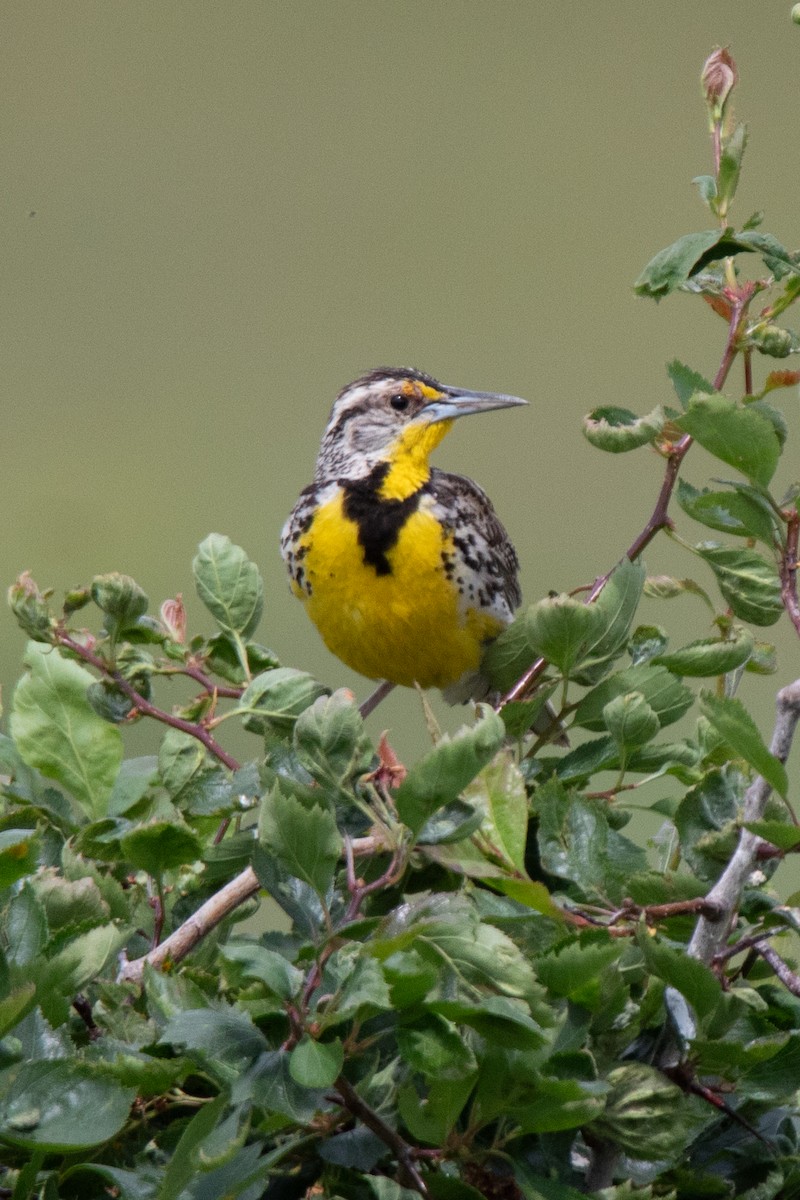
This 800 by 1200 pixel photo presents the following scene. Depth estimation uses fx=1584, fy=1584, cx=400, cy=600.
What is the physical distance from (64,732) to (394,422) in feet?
4.18

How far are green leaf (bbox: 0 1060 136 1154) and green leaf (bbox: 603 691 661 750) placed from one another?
22cm

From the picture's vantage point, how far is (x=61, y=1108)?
40 cm

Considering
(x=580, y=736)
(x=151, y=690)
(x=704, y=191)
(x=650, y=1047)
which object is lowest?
(x=580, y=736)

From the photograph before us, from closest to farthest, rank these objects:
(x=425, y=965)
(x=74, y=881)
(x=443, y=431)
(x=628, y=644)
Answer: (x=425, y=965) < (x=74, y=881) < (x=628, y=644) < (x=443, y=431)

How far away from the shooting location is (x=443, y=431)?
6.25 feet

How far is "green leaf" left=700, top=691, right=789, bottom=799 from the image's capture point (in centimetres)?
42

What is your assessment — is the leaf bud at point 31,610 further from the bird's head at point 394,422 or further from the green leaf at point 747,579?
the bird's head at point 394,422

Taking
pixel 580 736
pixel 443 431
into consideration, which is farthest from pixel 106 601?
pixel 580 736

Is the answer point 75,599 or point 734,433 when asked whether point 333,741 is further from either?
point 75,599

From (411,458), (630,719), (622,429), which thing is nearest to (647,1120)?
(630,719)

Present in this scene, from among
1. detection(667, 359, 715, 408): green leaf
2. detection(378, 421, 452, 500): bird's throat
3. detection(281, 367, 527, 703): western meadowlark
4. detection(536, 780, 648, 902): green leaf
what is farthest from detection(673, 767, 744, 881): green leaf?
detection(378, 421, 452, 500): bird's throat

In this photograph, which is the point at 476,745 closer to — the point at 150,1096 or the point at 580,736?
the point at 150,1096

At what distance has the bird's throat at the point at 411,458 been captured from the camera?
1805mm

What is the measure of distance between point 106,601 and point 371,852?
0.20m
